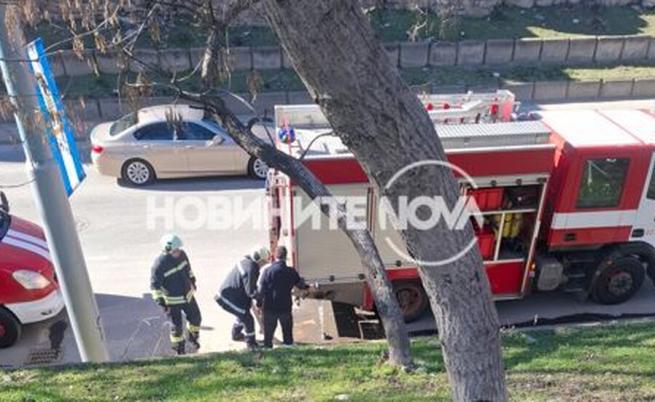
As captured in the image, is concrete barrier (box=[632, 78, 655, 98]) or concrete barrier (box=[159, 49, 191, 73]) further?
concrete barrier (box=[632, 78, 655, 98])

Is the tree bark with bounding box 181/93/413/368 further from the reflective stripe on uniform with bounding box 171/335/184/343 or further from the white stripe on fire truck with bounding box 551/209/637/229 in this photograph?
the white stripe on fire truck with bounding box 551/209/637/229

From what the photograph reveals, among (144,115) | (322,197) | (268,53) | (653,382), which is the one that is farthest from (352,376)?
(268,53)

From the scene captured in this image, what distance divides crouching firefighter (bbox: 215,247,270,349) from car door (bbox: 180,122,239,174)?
4.90m

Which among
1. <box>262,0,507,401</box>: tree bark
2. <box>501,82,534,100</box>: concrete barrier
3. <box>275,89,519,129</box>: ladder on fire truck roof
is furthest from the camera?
<box>501,82,534,100</box>: concrete barrier

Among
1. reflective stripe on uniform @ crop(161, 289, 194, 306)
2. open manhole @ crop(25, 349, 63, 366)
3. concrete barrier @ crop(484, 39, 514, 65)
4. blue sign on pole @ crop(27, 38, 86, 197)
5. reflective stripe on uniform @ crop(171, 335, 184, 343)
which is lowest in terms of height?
open manhole @ crop(25, 349, 63, 366)

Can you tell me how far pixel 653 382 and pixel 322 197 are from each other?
3201 mm

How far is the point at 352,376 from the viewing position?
227 inches

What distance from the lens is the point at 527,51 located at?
17.6 metres

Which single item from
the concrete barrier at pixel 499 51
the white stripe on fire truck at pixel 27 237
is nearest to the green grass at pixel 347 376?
the white stripe on fire truck at pixel 27 237

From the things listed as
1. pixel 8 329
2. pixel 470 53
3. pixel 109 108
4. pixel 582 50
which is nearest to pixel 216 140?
pixel 109 108

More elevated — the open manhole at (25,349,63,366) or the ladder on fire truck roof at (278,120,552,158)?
the ladder on fire truck roof at (278,120,552,158)

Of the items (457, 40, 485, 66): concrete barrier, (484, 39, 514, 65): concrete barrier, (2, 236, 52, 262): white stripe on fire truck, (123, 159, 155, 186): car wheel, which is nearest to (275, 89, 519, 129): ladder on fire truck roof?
(2, 236, 52, 262): white stripe on fire truck

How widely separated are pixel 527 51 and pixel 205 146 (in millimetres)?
10131

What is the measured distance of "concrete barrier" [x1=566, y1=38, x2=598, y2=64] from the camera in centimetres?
1759
